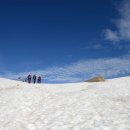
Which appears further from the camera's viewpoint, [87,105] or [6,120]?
[87,105]

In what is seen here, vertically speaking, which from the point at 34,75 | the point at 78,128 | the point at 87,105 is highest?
the point at 34,75

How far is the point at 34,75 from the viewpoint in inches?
2434

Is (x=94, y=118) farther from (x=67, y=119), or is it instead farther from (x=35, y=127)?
(x=35, y=127)

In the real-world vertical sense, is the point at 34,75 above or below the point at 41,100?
above

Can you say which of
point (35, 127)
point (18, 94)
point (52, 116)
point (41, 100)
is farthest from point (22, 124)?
point (18, 94)

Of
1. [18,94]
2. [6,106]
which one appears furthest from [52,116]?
[18,94]

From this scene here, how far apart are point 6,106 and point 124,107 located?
9142 mm

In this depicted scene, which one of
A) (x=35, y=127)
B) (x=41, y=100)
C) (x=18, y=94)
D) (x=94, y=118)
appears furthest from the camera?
(x=18, y=94)

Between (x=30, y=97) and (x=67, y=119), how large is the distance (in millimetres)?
8445

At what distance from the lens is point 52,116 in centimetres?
1862

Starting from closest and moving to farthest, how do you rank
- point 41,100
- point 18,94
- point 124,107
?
point 124,107
point 41,100
point 18,94

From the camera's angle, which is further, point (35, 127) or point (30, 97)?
point (30, 97)

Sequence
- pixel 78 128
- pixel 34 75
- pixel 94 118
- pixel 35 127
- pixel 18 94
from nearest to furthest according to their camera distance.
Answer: pixel 78 128 < pixel 35 127 < pixel 94 118 < pixel 18 94 < pixel 34 75

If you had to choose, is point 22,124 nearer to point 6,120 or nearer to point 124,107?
point 6,120
